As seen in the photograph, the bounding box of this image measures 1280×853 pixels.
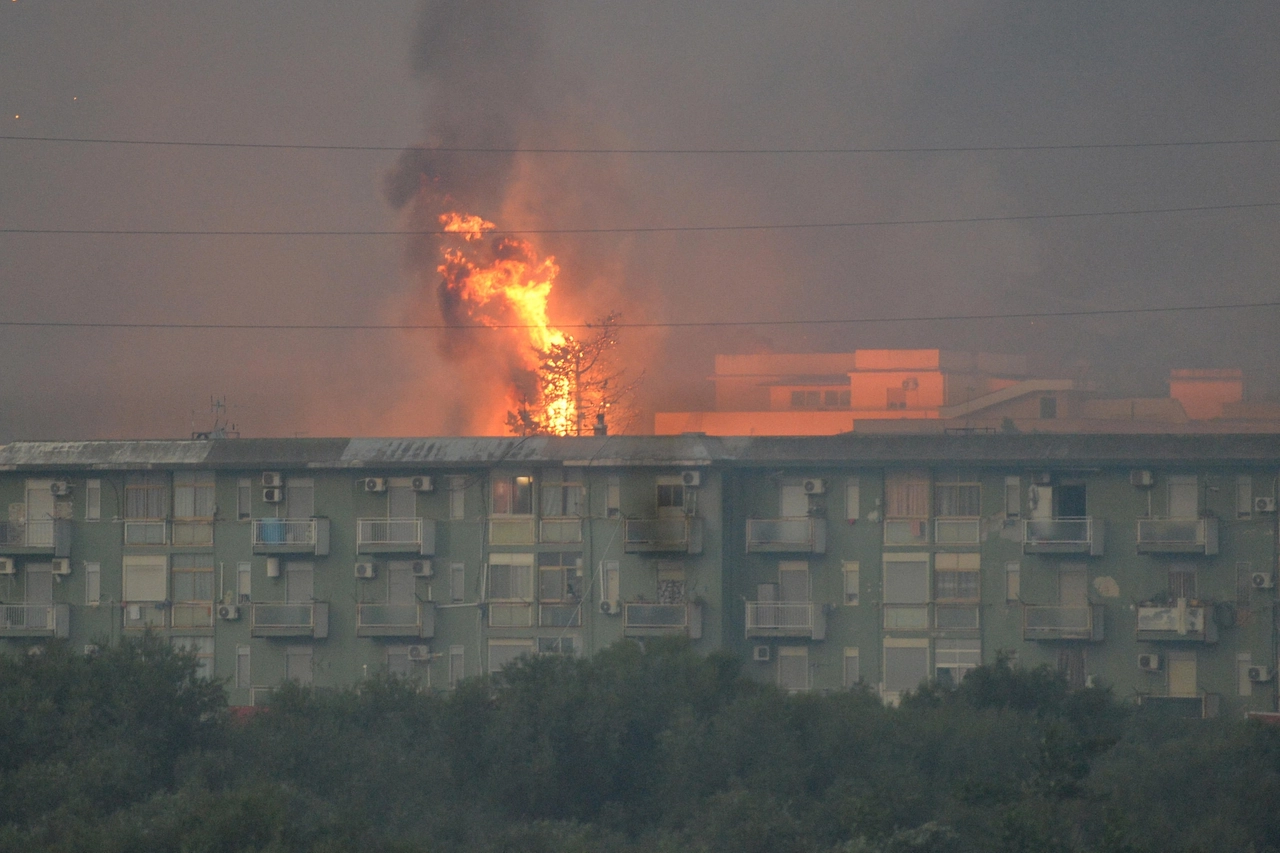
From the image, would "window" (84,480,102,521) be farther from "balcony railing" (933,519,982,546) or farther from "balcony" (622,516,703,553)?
"balcony railing" (933,519,982,546)

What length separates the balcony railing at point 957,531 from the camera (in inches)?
1807

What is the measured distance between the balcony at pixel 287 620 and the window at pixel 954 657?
15.9 meters

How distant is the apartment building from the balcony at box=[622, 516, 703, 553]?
0.06 meters

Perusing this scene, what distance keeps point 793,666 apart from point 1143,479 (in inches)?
392

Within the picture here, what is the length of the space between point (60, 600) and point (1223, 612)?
99.5 ft

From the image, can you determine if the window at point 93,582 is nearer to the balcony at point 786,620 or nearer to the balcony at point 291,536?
the balcony at point 291,536

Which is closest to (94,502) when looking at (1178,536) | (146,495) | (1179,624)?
(146,495)

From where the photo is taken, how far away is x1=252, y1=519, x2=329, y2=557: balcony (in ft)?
154

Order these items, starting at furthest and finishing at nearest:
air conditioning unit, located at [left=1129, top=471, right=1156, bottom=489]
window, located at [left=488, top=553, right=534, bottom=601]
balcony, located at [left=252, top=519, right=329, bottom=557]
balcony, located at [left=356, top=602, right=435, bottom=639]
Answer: balcony, located at [left=252, top=519, right=329, bottom=557]
window, located at [left=488, top=553, right=534, bottom=601]
balcony, located at [left=356, top=602, right=435, bottom=639]
air conditioning unit, located at [left=1129, top=471, right=1156, bottom=489]

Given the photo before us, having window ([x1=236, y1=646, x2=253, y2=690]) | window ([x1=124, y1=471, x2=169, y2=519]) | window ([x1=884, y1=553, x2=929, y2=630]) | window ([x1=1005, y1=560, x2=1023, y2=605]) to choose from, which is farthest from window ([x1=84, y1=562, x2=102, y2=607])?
window ([x1=1005, y1=560, x2=1023, y2=605])

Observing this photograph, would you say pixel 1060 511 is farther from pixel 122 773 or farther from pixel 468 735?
pixel 122 773

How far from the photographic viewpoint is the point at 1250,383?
352 feet

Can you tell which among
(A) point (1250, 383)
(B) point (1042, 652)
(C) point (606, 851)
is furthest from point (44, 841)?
(A) point (1250, 383)

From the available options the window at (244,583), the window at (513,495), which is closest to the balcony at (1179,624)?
the window at (513,495)
